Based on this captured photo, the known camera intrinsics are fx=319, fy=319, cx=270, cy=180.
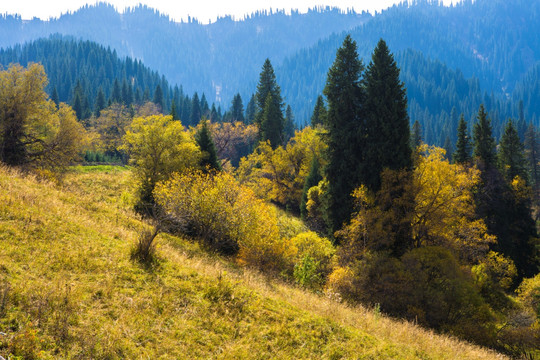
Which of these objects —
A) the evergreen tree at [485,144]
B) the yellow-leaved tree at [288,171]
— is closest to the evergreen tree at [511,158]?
the evergreen tree at [485,144]

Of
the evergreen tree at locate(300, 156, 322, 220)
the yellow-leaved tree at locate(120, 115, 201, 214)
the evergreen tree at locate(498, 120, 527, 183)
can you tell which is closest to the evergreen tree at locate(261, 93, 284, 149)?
the evergreen tree at locate(300, 156, 322, 220)

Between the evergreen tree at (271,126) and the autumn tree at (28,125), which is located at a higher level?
the evergreen tree at (271,126)

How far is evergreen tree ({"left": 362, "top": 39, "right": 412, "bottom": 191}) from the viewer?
26.8 metres

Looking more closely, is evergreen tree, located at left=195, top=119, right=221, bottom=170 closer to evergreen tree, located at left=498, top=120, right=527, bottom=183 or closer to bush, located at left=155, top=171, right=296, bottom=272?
bush, located at left=155, top=171, right=296, bottom=272

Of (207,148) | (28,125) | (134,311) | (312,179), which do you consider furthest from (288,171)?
(134,311)

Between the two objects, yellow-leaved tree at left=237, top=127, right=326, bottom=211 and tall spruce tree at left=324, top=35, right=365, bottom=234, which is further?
yellow-leaved tree at left=237, top=127, right=326, bottom=211

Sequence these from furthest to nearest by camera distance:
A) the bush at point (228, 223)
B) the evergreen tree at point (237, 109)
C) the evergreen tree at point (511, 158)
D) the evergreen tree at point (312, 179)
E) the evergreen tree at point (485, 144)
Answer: the evergreen tree at point (237, 109) < the evergreen tree at point (511, 158) < the evergreen tree at point (485, 144) < the evergreen tree at point (312, 179) < the bush at point (228, 223)

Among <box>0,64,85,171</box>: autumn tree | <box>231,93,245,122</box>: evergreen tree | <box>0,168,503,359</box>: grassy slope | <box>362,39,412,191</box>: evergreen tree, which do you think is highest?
<box>231,93,245,122</box>: evergreen tree

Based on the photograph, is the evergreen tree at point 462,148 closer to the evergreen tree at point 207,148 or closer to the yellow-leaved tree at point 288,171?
the yellow-leaved tree at point 288,171

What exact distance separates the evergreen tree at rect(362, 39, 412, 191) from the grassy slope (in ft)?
55.9

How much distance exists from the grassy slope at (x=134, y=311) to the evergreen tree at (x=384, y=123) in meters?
17.0

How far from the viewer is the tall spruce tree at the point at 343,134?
28875mm

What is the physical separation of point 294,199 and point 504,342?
30612 mm

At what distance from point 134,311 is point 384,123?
2490cm
